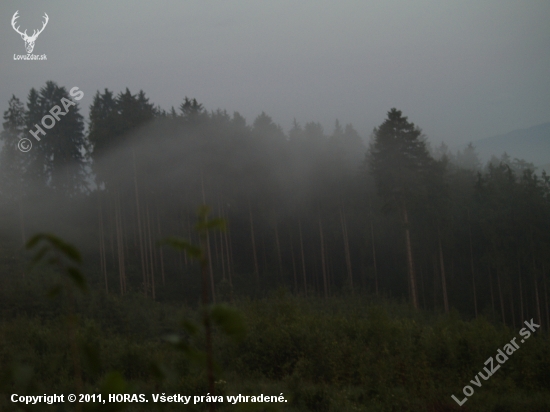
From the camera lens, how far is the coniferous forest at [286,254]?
13.8 meters

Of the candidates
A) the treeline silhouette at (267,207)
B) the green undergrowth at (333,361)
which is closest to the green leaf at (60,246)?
the green undergrowth at (333,361)

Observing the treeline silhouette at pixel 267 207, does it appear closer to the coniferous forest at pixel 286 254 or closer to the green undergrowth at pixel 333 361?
the coniferous forest at pixel 286 254

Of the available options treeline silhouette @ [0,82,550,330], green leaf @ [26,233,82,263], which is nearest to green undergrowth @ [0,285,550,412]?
green leaf @ [26,233,82,263]

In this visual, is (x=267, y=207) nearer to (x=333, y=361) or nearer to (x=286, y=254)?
(x=286, y=254)

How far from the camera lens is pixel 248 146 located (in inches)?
1486

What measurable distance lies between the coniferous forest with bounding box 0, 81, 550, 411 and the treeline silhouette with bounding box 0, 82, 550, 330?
0.16 meters

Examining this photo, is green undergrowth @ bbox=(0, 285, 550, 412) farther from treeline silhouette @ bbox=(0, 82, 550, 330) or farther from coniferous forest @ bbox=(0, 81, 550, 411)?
treeline silhouette @ bbox=(0, 82, 550, 330)

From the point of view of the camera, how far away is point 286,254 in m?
42.4

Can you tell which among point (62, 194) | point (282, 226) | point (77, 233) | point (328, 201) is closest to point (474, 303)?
point (328, 201)

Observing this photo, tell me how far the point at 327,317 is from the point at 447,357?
16.6ft

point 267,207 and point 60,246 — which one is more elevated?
point 267,207

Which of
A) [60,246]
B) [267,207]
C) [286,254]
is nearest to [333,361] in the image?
[60,246]

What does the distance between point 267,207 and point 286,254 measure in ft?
18.2

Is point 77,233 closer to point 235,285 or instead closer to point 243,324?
point 235,285
